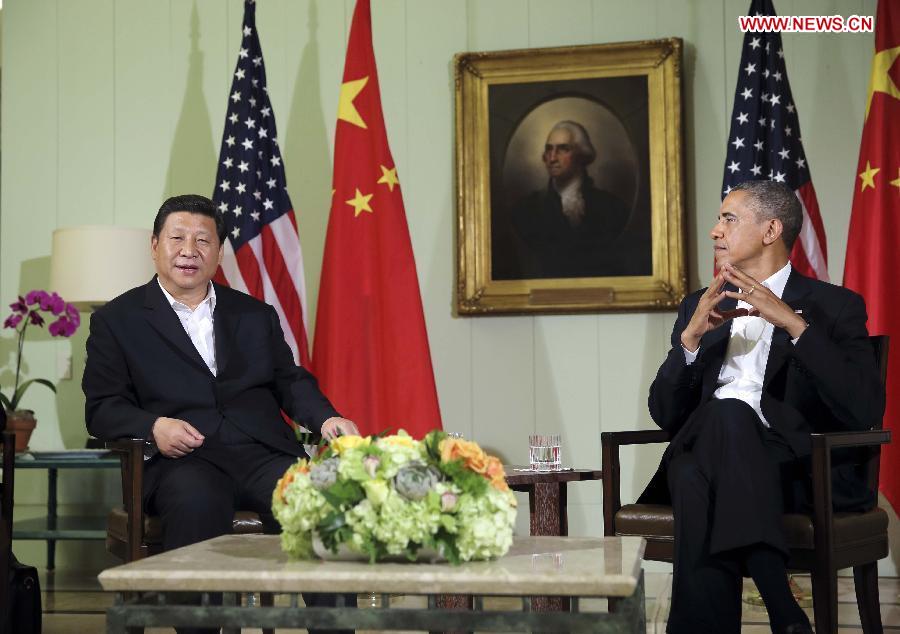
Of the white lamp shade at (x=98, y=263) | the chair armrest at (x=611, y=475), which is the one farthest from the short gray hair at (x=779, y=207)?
the white lamp shade at (x=98, y=263)

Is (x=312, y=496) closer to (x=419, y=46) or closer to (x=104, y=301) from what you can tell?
(x=104, y=301)

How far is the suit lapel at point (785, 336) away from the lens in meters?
2.83

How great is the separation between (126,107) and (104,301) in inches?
43.1

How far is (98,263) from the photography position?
14.2 ft

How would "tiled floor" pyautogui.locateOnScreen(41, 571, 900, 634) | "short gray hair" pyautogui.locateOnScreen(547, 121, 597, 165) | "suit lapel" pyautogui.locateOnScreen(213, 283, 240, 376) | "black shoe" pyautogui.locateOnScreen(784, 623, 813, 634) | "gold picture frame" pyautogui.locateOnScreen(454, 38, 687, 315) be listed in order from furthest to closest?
"short gray hair" pyautogui.locateOnScreen(547, 121, 597, 165) → "gold picture frame" pyautogui.locateOnScreen(454, 38, 687, 315) → "tiled floor" pyautogui.locateOnScreen(41, 571, 900, 634) → "suit lapel" pyautogui.locateOnScreen(213, 283, 240, 376) → "black shoe" pyautogui.locateOnScreen(784, 623, 813, 634)

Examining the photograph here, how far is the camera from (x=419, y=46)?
4742 millimetres

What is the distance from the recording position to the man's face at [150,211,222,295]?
3109 mm

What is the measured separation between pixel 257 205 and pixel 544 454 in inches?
68.3

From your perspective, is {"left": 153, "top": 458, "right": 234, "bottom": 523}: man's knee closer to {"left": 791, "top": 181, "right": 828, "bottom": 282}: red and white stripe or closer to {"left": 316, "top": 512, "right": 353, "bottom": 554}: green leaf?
{"left": 316, "top": 512, "right": 353, "bottom": 554}: green leaf

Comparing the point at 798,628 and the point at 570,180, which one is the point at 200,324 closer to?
the point at 798,628

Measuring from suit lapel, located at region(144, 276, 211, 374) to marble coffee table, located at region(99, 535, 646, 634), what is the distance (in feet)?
4.06

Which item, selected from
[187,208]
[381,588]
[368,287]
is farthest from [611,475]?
[368,287]

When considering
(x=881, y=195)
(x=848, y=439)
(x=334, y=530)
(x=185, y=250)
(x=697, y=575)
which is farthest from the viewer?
(x=881, y=195)

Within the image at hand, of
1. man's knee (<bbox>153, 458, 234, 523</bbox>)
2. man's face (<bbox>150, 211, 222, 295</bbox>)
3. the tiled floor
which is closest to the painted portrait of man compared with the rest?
the tiled floor
